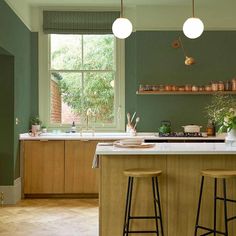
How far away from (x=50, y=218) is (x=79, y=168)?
1.21 metres

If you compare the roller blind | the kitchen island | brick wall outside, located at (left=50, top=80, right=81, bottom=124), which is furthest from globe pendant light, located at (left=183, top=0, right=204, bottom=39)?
brick wall outside, located at (left=50, top=80, right=81, bottom=124)

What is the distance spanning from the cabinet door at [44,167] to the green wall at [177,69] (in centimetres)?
148

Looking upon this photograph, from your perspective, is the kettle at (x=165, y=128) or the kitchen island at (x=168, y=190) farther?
the kettle at (x=165, y=128)

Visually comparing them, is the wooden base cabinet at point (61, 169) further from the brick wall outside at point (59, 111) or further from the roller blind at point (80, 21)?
the roller blind at point (80, 21)

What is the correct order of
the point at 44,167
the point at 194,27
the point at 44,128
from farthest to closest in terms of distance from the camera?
the point at 44,128
the point at 44,167
the point at 194,27

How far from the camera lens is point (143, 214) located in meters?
3.54

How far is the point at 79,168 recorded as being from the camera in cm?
577

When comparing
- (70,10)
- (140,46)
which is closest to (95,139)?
(140,46)

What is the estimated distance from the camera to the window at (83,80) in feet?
21.3

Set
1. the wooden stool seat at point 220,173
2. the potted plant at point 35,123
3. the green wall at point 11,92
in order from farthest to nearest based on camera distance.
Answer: the potted plant at point 35,123 < the green wall at point 11,92 < the wooden stool seat at point 220,173

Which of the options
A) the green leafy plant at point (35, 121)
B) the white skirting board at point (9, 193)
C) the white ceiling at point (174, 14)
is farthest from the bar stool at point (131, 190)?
the white ceiling at point (174, 14)

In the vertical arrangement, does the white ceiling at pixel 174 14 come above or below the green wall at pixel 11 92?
above

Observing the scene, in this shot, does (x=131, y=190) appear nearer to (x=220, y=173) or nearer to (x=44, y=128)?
(x=220, y=173)

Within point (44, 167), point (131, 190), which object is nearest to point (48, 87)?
point (44, 167)
